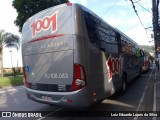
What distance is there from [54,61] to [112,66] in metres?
3.20

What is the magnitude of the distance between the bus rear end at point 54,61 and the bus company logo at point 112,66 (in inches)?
95.1

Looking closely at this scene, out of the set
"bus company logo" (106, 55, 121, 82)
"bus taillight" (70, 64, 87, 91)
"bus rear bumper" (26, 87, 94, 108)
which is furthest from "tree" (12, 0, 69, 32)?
"bus taillight" (70, 64, 87, 91)

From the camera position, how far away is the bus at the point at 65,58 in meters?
7.00

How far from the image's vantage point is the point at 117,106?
9430 millimetres

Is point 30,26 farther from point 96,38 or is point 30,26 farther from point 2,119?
point 2,119

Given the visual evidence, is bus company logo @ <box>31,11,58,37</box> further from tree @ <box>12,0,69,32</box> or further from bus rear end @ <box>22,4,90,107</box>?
tree @ <box>12,0,69,32</box>

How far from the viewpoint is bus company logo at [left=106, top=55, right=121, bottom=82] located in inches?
365

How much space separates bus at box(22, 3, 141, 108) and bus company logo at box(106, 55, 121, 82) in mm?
435

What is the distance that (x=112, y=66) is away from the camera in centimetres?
988

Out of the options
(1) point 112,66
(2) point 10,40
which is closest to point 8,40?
(2) point 10,40

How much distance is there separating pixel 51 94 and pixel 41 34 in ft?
6.34

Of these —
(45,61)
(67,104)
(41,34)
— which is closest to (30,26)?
(41,34)

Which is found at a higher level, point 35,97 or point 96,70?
point 96,70

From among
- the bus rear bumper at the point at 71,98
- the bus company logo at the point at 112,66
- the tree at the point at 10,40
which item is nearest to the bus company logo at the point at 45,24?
the bus rear bumper at the point at 71,98
